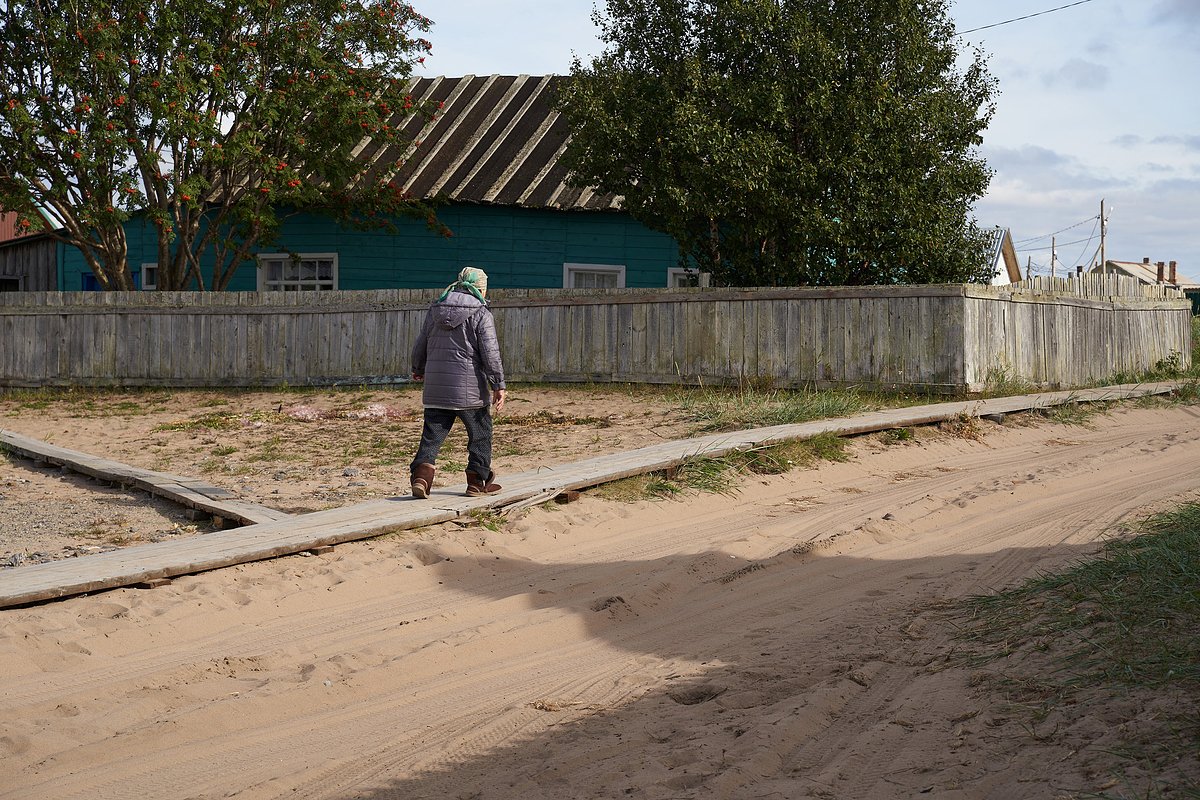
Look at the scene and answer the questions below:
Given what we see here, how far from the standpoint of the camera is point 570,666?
5266 millimetres

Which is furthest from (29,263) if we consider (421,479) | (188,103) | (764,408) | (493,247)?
(421,479)

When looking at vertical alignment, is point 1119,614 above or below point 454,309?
below

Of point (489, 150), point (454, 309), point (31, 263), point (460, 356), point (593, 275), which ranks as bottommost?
point (460, 356)

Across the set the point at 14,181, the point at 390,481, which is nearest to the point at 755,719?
the point at 390,481

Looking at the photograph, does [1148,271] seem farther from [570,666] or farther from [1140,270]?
[570,666]

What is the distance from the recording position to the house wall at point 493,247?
811 inches

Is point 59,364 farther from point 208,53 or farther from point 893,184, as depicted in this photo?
point 893,184

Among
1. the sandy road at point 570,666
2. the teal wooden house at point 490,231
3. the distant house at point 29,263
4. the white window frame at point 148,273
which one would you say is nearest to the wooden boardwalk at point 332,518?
the sandy road at point 570,666

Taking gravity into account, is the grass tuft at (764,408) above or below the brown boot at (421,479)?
above

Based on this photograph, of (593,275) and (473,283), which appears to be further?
(593,275)

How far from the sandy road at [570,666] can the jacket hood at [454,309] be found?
1.60 metres

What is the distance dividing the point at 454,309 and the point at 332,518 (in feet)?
5.94

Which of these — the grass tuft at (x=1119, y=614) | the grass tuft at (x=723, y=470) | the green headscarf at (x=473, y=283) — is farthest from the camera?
the grass tuft at (x=723, y=470)

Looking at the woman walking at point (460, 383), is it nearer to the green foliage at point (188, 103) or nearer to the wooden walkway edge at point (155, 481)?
the wooden walkway edge at point (155, 481)
